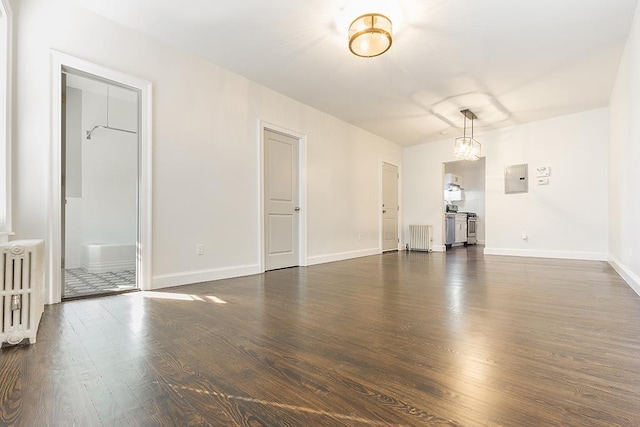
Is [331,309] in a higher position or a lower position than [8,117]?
lower

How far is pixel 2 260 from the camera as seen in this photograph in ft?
5.66

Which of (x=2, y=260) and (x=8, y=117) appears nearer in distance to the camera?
(x=2, y=260)

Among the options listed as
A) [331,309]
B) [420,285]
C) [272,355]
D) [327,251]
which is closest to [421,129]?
[327,251]

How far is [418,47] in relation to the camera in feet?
11.1

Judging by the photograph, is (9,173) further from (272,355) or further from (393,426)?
(393,426)

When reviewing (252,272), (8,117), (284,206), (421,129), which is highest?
(421,129)

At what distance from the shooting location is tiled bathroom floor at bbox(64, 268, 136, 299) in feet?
10.4

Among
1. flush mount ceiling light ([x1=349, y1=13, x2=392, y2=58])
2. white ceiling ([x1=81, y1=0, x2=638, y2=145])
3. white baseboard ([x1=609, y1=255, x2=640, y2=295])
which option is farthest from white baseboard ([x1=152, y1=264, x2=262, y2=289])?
white baseboard ([x1=609, y1=255, x2=640, y2=295])

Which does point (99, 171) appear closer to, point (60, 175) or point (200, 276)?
point (60, 175)

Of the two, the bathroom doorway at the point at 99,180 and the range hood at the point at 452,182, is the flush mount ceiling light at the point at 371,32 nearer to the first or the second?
the bathroom doorway at the point at 99,180

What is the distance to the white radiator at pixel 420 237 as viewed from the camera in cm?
736

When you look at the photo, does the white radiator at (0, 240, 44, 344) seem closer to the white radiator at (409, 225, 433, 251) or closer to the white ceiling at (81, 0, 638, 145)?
the white ceiling at (81, 0, 638, 145)

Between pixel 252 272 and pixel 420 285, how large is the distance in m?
2.12

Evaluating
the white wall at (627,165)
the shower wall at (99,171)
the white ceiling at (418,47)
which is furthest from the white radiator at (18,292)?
the white wall at (627,165)
